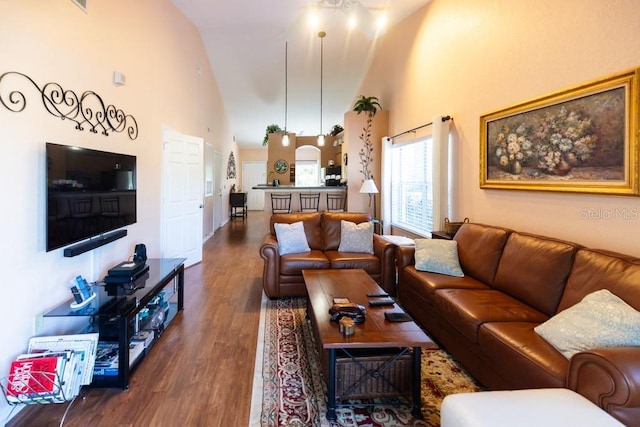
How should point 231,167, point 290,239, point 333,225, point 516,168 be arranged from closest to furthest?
1. point 516,168
2. point 290,239
3. point 333,225
4. point 231,167

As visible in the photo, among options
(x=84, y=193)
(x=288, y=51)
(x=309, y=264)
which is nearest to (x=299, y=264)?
(x=309, y=264)

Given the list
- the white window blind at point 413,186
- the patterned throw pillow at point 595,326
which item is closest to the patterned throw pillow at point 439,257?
the white window blind at point 413,186

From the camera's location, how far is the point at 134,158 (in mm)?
3348

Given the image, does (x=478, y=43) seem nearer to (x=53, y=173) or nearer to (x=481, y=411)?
(x=481, y=411)

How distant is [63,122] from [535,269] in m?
3.51

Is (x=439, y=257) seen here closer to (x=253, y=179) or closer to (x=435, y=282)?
(x=435, y=282)

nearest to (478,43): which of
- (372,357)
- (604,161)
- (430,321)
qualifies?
(604,161)

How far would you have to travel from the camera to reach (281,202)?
5.95 meters

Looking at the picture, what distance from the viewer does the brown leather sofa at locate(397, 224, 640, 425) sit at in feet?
4.23

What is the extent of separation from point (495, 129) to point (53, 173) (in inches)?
140

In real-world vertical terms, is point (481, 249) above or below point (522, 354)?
above

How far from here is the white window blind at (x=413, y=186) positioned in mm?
4406

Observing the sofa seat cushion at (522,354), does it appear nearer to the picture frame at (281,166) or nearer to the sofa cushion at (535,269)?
the sofa cushion at (535,269)

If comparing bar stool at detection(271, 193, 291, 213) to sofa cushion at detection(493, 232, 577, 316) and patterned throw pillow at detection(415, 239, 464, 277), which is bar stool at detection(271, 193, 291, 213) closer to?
patterned throw pillow at detection(415, 239, 464, 277)
